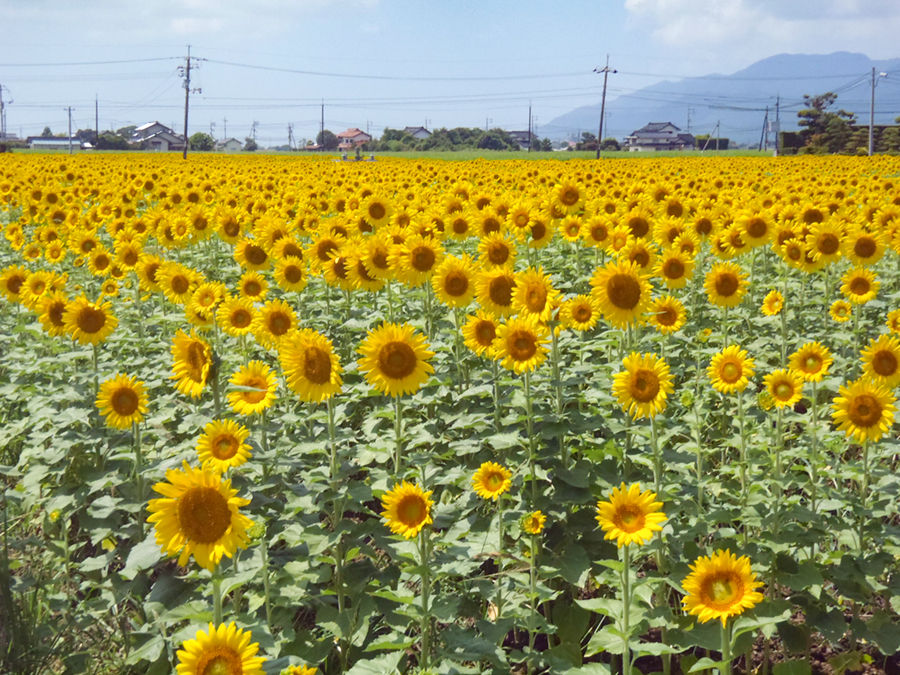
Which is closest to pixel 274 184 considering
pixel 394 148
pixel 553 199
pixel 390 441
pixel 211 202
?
pixel 211 202

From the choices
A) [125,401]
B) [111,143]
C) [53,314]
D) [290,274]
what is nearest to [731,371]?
[125,401]

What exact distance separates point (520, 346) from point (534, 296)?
41cm

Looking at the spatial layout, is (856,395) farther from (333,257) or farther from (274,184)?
(274,184)

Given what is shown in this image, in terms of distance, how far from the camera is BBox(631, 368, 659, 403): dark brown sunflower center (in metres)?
3.72

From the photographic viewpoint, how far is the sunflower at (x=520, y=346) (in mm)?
4059

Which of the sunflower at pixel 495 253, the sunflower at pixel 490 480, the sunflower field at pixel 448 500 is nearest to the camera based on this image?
the sunflower field at pixel 448 500

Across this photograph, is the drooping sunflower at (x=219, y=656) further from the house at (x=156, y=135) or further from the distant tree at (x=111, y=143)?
the house at (x=156, y=135)

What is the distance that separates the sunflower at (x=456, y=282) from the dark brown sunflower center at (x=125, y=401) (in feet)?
6.68

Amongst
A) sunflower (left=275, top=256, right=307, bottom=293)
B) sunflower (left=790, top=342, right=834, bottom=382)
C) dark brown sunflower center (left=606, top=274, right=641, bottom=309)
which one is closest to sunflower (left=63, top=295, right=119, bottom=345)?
sunflower (left=275, top=256, right=307, bottom=293)

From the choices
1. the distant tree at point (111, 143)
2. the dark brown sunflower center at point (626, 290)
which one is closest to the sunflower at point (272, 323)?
the dark brown sunflower center at point (626, 290)

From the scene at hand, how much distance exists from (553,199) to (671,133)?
15613 cm

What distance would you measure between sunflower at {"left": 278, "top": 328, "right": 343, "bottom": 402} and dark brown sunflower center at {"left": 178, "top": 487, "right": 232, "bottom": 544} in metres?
1.17

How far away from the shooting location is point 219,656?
229cm

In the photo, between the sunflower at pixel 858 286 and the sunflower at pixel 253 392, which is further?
the sunflower at pixel 858 286
